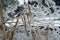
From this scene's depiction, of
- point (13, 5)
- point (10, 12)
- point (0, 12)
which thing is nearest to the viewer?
point (0, 12)

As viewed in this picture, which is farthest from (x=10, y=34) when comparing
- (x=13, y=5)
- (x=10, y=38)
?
(x=13, y=5)

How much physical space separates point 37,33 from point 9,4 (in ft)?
4.62

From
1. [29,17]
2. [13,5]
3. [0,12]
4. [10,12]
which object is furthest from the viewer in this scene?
[13,5]

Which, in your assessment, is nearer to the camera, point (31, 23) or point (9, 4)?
point (31, 23)

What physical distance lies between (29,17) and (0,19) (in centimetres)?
10

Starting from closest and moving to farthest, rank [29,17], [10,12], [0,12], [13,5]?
[0,12], [29,17], [10,12], [13,5]

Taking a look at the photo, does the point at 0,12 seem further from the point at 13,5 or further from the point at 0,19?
the point at 13,5

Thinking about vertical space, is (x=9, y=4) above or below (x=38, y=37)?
above

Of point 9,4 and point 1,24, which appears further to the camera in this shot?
point 9,4

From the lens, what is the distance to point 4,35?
466 millimetres

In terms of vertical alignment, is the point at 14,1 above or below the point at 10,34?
→ above

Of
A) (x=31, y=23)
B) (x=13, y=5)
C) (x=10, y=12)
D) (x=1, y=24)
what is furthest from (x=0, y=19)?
(x=13, y=5)

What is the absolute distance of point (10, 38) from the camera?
465 millimetres

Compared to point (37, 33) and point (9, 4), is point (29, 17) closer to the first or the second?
point (37, 33)
